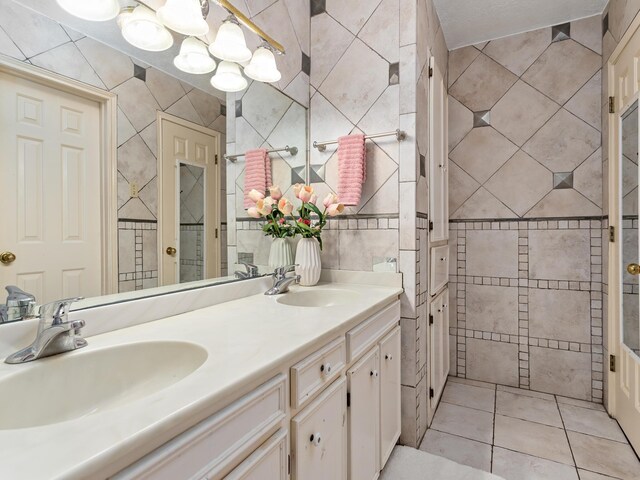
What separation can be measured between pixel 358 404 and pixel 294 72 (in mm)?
1631

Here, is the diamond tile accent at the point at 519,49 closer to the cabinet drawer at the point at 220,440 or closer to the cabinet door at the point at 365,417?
the cabinet door at the point at 365,417

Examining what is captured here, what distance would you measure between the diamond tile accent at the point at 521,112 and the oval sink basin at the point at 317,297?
1.70 metres

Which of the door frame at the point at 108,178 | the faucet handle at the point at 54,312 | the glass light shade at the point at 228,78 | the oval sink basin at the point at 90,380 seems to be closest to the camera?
the oval sink basin at the point at 90,380

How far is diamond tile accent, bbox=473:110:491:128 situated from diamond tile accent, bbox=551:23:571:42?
568 millimetres

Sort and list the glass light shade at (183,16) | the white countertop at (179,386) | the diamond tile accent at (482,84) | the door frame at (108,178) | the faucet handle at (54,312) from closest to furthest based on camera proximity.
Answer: the white countertop at (179,386)
the faucet handle at (54,312)
the door frame at (108,178)
the glass light shade at (183,16)
the diamond tile accent at (482,84)

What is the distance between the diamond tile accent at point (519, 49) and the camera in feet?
7.71

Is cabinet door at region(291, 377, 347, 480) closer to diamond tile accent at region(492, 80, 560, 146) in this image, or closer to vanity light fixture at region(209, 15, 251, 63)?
vanity light fixture at region(209, 15, 251, 63)

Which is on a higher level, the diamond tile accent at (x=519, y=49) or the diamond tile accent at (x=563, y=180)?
the diamond tile accent at (x=519, y=49)

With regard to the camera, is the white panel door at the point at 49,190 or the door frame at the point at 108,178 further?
the door frame at the point at 108,178

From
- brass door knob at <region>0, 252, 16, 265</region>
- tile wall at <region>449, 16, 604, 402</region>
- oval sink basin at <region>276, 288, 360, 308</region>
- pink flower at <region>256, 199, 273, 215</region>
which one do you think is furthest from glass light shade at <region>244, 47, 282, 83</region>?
tile wall at <region>449, 16, 604, 402</region>

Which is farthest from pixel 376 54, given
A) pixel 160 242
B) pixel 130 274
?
pixel 130 274

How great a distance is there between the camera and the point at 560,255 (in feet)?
7.59

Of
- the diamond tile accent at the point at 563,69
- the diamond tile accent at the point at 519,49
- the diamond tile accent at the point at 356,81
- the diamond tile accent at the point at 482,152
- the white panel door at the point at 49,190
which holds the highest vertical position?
the diamond tile accent at the point at 519,49

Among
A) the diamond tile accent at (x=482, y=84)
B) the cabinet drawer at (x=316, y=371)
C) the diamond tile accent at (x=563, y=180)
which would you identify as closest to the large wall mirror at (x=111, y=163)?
the cabinet drawer at (x=316, y=371)
